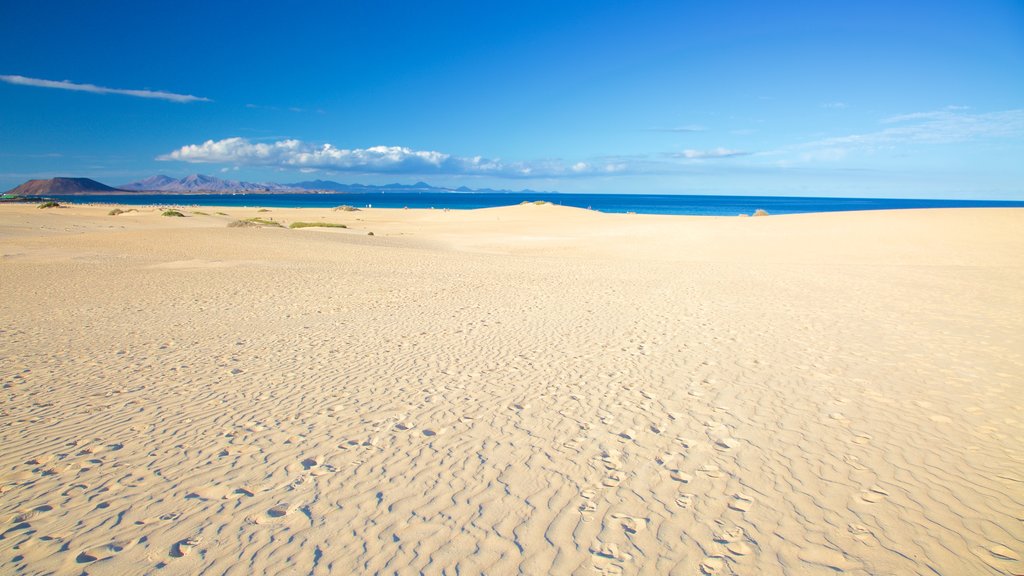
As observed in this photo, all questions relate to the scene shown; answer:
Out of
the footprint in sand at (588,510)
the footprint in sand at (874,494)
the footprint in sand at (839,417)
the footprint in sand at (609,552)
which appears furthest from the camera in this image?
the footprint in sand at (839,417)

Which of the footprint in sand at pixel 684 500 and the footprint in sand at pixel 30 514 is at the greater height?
the footprint in sand at pixel 684 500

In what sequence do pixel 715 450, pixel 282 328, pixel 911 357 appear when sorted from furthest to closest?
pixel 282 328 < pixel 911 357 < pixel 715 450

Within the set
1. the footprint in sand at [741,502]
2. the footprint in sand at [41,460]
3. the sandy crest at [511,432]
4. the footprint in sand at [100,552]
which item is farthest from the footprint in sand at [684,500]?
the footprint in sand at [41,460]

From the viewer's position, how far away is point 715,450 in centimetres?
508

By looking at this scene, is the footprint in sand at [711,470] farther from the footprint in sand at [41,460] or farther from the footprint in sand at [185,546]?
the footprint in sand at [41,460]

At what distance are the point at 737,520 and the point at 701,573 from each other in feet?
2.39

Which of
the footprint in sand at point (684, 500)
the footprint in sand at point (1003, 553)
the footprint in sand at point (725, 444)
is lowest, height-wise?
the footprint in sand at point (1003, 553)

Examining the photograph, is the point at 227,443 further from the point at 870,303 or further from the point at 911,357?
the point at 870,303

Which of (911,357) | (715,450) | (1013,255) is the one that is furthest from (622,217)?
(715,450)

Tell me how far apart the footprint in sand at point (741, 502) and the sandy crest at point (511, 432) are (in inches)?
1.3

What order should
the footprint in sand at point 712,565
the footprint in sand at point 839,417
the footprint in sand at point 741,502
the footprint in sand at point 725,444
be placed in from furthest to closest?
the footprint in sand at point 839,417, the footprint in sand at point 725,444, the footprint in sand at point 741,502, the footprint in sand at point 712,565

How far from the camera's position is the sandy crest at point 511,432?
3.70 metres

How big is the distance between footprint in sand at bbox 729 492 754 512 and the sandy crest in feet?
0.11

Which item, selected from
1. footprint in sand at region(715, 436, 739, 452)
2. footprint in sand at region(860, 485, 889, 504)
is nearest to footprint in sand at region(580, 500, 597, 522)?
footprint in sand at region(715, 436, 739, 452)
